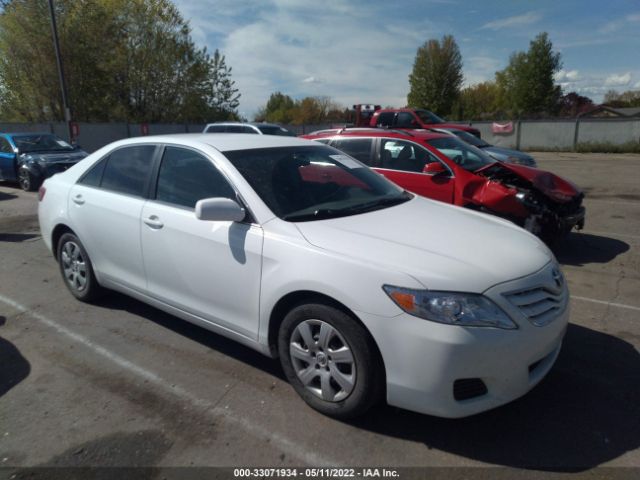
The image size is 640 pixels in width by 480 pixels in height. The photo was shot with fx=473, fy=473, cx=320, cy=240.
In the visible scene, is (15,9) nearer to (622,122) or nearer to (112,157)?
(112,157)

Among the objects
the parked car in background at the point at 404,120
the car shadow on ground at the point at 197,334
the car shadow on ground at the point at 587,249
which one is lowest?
the car shadow on ground at the point at 197,334

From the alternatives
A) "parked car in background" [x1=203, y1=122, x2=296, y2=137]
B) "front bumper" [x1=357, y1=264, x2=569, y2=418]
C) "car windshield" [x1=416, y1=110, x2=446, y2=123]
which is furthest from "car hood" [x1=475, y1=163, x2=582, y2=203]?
"car windshield" [x1=416, y1=110, x2=446, y2=123]

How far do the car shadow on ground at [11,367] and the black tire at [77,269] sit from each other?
808 millimetres

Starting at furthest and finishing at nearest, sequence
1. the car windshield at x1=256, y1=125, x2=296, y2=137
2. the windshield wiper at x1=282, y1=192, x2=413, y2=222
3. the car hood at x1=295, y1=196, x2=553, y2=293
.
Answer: the car windshield at x1=256, y1=125, x2=296, y2=137 < the windshield wiper at x1=282, y1=192, x2=413, y2=222 < the car hood at x1=295, y1=196, x2=553, y2=293

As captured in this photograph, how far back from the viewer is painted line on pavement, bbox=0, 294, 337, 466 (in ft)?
8.52

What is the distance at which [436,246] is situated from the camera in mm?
2811

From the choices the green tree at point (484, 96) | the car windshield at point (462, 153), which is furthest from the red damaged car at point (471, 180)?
the green tree at point (484, 96)

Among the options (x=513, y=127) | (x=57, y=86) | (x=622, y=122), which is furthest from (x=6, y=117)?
(x=622, y=122)

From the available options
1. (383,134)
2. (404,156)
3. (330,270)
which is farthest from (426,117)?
(330,270)

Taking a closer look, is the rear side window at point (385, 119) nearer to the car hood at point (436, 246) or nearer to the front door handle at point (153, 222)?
the car hood at point (436, 246)

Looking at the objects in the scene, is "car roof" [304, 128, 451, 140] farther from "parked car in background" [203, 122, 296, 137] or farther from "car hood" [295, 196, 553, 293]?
"parked car in background" [203, 122, 296, 137]

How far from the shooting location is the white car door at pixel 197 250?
309 cm

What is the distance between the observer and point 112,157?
435 cm

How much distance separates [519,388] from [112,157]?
3.82 meters
